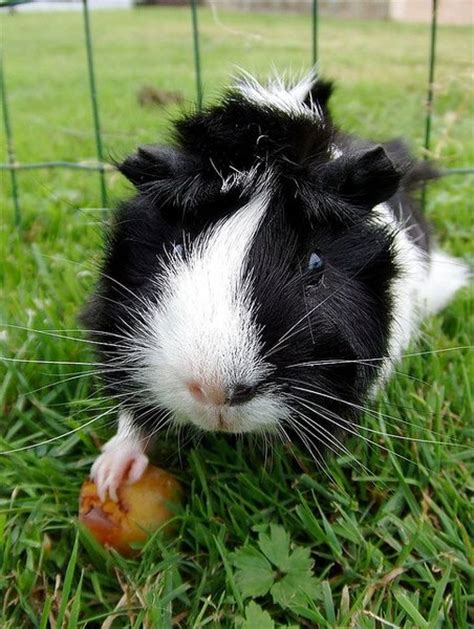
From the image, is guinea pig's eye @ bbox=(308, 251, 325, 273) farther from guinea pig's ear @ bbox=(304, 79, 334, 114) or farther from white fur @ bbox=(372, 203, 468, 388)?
guinea pig's ear @ bbox=(304, 79, 334, 114)

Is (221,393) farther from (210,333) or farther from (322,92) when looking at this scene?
(322,92)

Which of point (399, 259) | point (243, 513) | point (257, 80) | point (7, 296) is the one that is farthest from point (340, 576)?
point (7, 296)

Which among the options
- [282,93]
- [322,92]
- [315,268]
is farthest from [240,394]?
[322,92]

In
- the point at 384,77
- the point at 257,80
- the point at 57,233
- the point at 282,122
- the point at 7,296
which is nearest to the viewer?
the point at 282,122

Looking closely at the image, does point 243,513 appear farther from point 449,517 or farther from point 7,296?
point 7,296

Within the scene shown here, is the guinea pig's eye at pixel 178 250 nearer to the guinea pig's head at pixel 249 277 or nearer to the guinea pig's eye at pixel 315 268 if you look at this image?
the guinea pig's head at pixel 249 277

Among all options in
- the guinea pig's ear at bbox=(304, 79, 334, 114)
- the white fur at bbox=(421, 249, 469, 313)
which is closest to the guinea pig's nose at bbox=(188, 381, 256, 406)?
the guinea pig's ear at bbox=(304, 79, 334, 114)

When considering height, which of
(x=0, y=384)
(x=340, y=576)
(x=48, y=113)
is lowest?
(x=340, y=576)

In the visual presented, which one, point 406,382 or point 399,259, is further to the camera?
point 406,382
